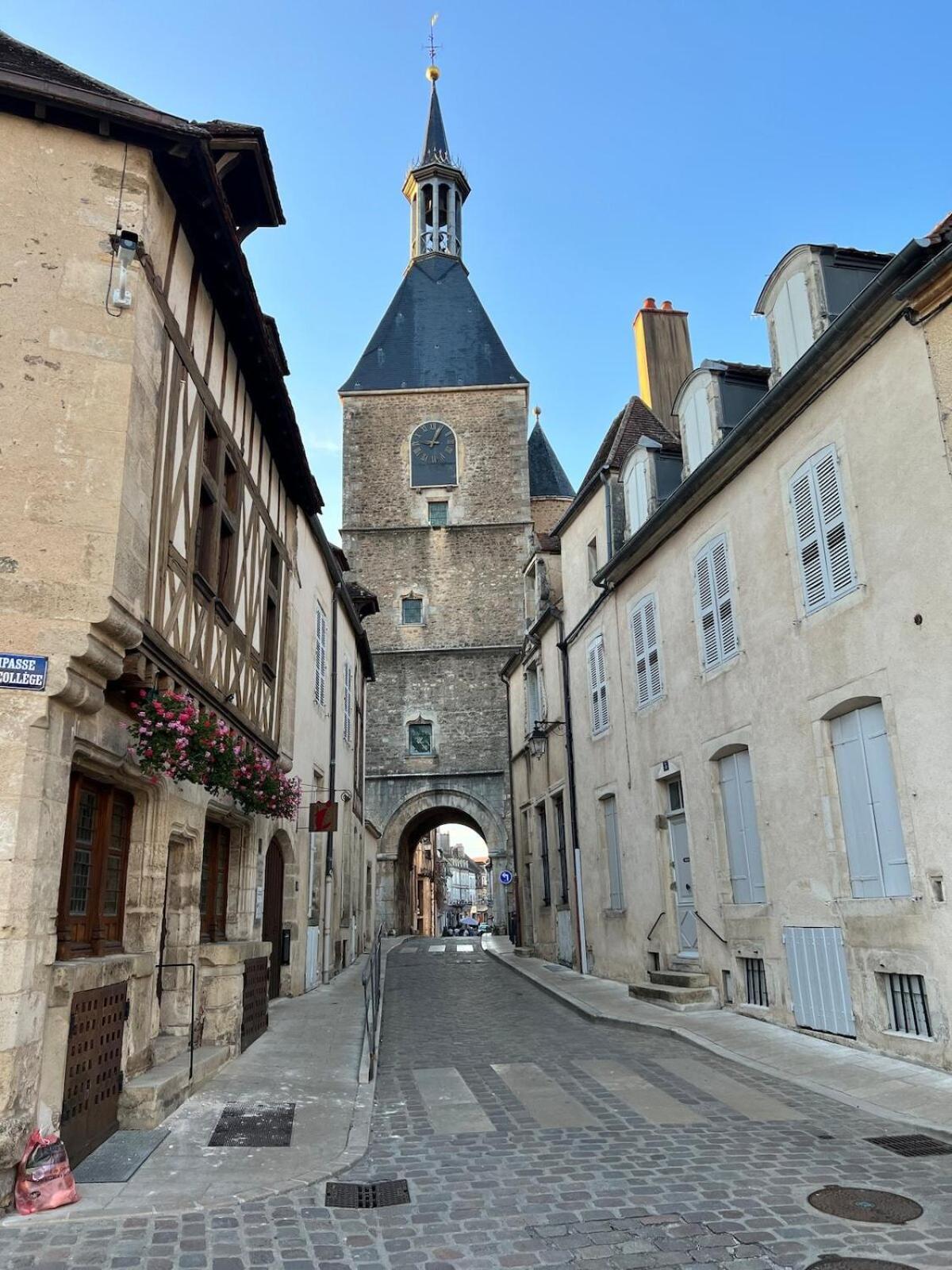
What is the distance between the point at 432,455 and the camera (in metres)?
30.8

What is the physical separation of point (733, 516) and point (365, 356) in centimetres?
2590

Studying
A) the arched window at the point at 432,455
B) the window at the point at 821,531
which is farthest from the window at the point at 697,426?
the arched window at the point at 432,455

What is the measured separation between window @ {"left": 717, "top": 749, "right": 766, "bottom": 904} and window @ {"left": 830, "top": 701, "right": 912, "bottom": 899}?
1.45 metres

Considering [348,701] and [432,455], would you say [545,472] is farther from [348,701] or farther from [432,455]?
[348,701]

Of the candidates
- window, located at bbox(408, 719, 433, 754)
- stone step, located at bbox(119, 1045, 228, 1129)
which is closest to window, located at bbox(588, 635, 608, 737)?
stone step, located at bbox(119, 1045, 228, 1129)

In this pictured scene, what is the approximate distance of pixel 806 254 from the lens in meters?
8.41

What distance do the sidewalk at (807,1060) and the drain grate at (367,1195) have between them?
2.95 meters

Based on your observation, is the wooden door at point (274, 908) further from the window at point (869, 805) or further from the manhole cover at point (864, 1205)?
the manhole cover at point (864, 1205)

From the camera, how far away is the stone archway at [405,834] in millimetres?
27391

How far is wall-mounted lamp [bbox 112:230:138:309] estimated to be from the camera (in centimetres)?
538

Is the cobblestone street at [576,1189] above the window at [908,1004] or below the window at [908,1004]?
below

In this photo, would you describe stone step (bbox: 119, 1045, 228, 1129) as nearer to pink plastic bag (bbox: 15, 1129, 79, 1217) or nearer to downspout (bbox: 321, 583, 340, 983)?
pink plastic bag (bbox: 15, 1129, 79, 1217)

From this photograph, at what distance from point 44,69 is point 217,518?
122 inches

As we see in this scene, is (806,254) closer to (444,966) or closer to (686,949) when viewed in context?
(686,949)
